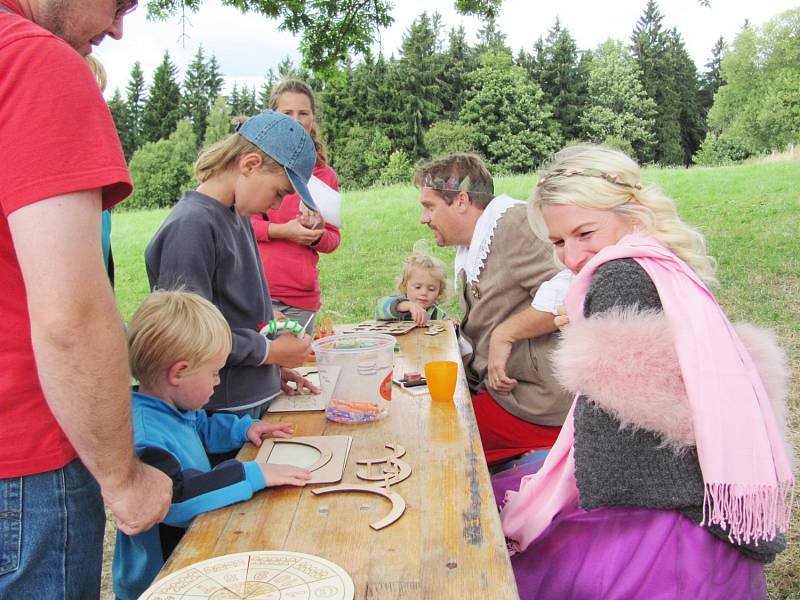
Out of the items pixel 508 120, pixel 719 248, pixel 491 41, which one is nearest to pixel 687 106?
pixel 491 41

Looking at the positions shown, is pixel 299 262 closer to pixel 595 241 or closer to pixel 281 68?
pixel 595 241

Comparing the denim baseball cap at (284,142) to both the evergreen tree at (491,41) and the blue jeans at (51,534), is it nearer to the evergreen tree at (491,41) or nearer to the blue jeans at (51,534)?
the blue jeans at (51,534)

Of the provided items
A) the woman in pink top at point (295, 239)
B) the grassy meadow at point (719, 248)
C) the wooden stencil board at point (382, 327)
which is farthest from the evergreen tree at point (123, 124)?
the wooden stencil board at point (382, 327)

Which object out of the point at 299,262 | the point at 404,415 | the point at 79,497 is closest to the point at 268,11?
the point at 299,262

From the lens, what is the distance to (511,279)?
2691 millimetres

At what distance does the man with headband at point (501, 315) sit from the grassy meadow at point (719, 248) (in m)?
1.17

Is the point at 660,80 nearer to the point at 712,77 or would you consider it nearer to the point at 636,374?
the point at 712,77

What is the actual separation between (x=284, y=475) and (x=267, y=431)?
36cm

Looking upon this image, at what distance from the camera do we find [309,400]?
2162mm

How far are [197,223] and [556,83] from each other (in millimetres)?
37748

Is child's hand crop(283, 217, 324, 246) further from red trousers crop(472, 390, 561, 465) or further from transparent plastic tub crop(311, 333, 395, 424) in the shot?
transparent plastic tub crop(311, 333, 395, 424)

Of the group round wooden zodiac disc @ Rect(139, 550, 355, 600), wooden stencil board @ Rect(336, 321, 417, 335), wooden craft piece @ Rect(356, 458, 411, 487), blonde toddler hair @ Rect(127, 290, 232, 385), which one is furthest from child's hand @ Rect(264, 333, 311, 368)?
wooden stencil board @ Rect(336, 321, 417, 335)

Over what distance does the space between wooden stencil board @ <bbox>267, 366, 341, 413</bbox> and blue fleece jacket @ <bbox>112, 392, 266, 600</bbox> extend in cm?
21

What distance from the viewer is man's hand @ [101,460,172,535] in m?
1.17
